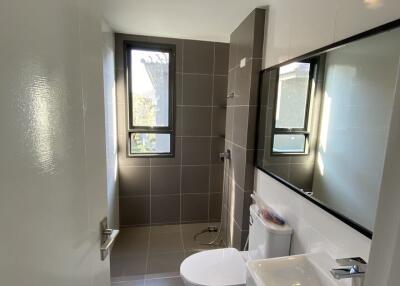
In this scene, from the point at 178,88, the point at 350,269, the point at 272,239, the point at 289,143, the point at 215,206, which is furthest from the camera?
the point at 215,206

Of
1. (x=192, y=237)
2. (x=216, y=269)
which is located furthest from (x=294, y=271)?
(x=192, y=237)

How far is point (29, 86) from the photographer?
1.65ft

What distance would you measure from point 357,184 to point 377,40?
58cm

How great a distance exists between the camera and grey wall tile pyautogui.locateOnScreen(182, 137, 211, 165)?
2.87 metres

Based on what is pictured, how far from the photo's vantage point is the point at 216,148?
2936 millimetres

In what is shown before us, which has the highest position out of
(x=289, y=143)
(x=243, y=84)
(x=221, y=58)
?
(x=221, y=58)

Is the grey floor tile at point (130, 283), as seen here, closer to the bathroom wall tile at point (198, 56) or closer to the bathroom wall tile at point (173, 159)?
the bathroom wall tile at point (173, 159)

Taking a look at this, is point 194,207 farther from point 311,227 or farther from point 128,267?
point 311,227

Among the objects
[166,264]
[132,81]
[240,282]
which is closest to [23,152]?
[240,282]

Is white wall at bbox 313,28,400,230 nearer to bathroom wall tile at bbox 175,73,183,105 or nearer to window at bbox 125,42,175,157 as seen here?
bathroom wall tile at bbox 175,73,183,105

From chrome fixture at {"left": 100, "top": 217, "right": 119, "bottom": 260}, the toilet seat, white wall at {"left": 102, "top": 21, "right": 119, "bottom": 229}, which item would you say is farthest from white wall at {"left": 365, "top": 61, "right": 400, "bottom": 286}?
white wall at {"left": 102, "top": 21, "right": 119, "bottom": 229}

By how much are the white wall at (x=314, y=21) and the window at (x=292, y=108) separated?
0.10m

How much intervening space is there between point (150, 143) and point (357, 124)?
2279 mm

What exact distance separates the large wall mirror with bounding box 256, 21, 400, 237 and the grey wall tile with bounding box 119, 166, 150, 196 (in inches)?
67.0
